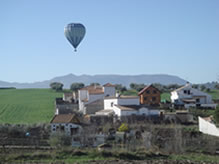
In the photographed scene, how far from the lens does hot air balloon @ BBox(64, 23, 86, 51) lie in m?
45.9

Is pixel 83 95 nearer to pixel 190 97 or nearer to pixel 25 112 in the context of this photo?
pixel 25 112

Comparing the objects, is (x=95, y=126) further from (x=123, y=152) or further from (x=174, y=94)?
(x=174, y=94)

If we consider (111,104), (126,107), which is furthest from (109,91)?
(126,107)

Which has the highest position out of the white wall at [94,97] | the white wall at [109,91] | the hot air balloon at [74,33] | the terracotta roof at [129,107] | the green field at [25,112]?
the hot air balloon at [74,33]

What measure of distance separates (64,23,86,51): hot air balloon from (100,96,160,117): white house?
26.2 ft

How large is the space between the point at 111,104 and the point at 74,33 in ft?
30.9

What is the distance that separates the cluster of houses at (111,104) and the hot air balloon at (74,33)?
802cm

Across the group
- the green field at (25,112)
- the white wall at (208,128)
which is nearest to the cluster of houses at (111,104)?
the green field at (25,112)

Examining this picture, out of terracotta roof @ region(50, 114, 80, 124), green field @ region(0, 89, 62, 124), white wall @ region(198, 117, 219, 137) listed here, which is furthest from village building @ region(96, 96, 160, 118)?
green field @ region(0, 89, 62, 124)

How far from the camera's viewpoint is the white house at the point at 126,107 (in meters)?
44.4

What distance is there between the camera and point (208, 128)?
39.1 metres

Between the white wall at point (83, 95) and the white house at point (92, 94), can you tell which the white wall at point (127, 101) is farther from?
the white wall at point (83, 95)

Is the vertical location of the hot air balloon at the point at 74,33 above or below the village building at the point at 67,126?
above

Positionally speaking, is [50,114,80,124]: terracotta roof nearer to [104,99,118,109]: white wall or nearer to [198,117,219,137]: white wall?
[104,99,118,109]: white wall
